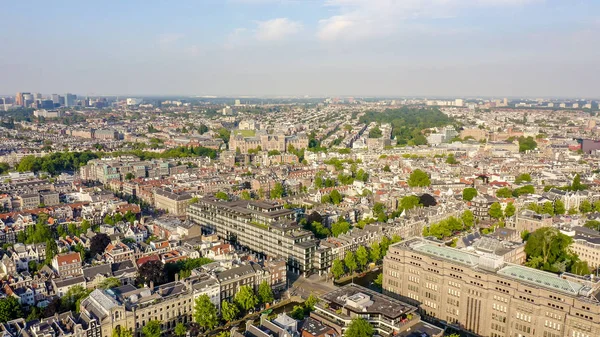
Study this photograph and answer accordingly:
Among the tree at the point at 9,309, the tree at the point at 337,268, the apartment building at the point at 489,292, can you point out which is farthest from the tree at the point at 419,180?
the tree at the point at 9,309

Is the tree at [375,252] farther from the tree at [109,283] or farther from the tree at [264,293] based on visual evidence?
the tree at [109,283]

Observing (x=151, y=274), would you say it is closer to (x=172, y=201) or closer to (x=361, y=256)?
(x=361, y=256)

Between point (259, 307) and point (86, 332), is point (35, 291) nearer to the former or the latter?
point (86, 332)

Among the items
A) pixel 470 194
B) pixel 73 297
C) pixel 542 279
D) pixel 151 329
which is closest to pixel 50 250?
pixel 73 297

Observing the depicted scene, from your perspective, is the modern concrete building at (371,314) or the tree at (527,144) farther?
the tree at (527,144)

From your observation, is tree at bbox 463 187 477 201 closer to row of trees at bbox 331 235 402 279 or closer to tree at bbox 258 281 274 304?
row of trees at bbox 331 235 402 279

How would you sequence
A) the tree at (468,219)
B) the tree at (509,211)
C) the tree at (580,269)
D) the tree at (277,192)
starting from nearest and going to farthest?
the tree at (580,269)
the tree at (468,219)
the tree at (509,211)
the tree at (277,192)

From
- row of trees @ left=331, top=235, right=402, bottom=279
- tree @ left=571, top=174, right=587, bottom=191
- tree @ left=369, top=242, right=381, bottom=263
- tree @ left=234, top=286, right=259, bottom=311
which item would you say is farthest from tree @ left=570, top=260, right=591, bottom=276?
tree @ left=571, top=174, right=587, bottom=191
